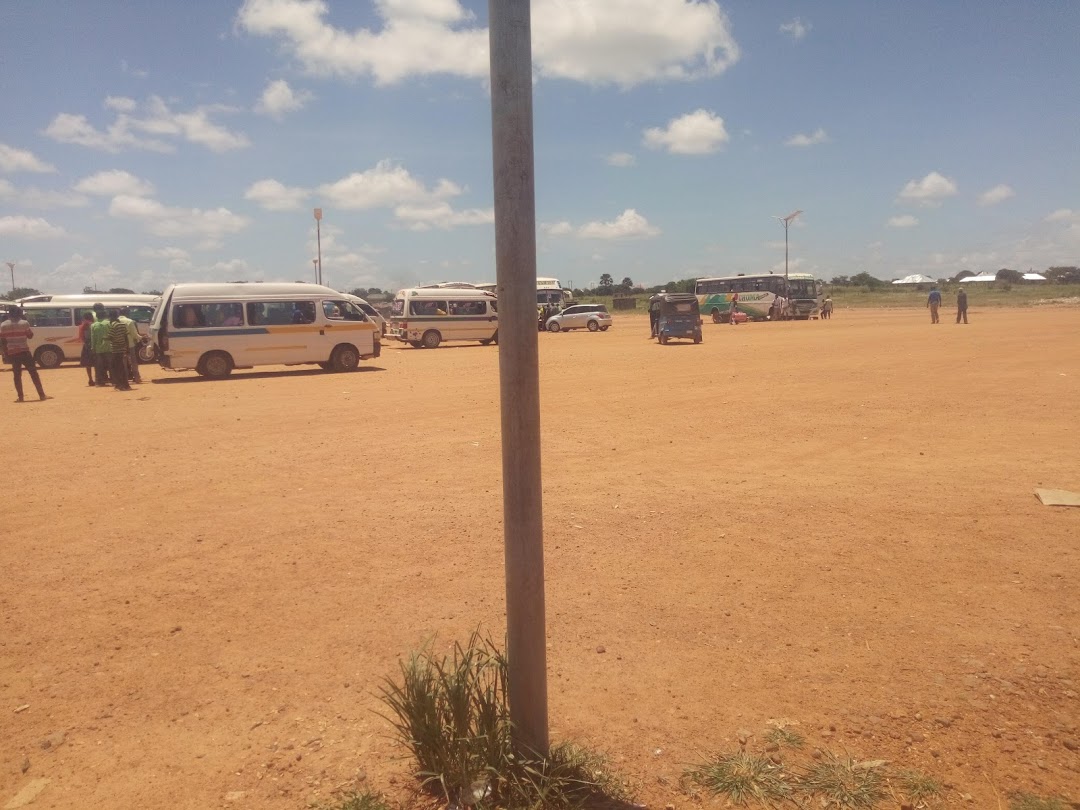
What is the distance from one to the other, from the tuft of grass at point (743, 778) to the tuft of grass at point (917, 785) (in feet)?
1.49

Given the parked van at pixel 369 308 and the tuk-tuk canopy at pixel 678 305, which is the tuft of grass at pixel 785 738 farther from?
the tuk-tuk canopy at pixel 678 305

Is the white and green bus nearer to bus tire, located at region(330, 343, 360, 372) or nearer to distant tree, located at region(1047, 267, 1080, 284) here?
bus tire, located at region(330, 343, 360, 372)

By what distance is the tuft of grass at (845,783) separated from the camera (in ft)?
10.6

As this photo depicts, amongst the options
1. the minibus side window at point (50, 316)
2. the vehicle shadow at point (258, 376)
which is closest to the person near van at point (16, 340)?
the vehicle shadow at point (258, 376)

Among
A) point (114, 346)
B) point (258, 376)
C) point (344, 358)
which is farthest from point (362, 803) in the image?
point (344, 358)

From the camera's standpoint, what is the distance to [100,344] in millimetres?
18141

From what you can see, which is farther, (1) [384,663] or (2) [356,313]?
(2) [356,313]

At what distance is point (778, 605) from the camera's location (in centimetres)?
513

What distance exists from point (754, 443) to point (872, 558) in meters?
4.28

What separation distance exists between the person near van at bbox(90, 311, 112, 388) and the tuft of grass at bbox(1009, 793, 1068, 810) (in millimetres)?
18791

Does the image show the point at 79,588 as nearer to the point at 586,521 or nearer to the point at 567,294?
the point at 586,521

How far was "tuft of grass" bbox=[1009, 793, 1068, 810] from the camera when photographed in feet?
10.4

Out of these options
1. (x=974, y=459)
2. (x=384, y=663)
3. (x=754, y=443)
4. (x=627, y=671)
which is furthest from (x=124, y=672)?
(x=974, y=459)

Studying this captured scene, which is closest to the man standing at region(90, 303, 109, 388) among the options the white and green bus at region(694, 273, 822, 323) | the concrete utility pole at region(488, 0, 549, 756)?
the concrete utility pole at region(488, 0, 549, 756)
